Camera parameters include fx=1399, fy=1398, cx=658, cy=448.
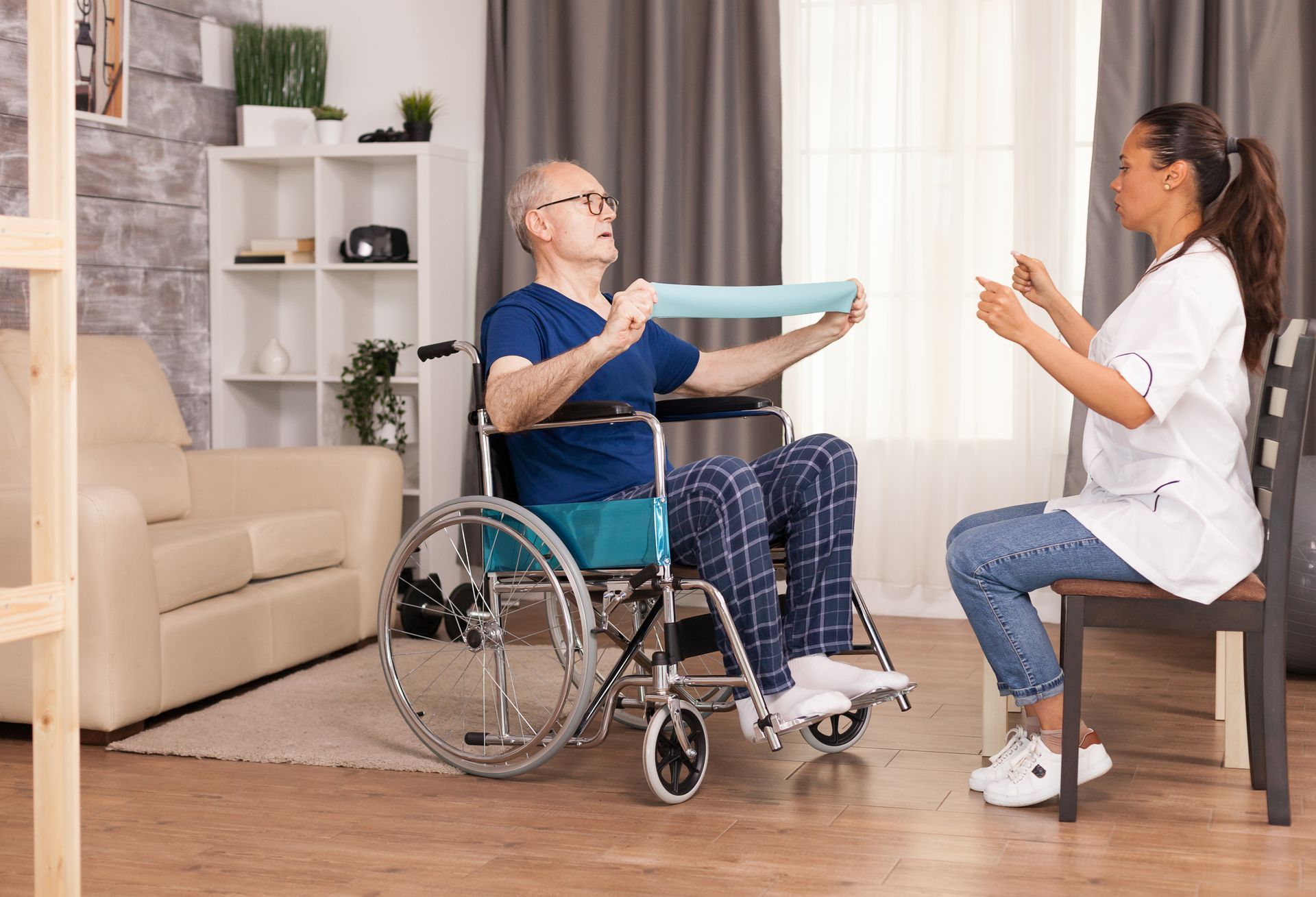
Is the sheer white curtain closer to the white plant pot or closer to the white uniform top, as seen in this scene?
the white plant pot

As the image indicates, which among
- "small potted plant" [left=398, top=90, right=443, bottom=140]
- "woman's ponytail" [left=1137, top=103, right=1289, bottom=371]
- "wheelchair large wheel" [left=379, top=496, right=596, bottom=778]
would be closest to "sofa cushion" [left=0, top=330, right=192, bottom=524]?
"wheelchair large wheel" [left=379, top=496, right=596, bottom=778]

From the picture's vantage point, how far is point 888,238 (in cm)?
420

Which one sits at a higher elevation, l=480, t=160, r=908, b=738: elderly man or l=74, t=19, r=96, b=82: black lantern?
l=74, t=19, r=96, b=82: black lantern

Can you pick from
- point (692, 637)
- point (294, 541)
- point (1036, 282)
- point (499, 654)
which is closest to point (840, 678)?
point (692, 637)

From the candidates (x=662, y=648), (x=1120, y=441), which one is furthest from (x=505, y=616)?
(x=1120, y=441)

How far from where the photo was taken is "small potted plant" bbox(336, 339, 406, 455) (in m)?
4.35

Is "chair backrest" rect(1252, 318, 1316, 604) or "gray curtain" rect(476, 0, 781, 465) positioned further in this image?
"gray curtain" rect(476, 0, 781, 465)

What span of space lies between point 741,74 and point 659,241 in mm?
558

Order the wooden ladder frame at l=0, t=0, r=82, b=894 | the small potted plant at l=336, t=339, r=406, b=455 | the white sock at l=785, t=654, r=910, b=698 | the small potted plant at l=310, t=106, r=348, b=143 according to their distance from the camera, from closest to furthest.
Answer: the wooden ladder frame at l=0, t=0, r=82, b=894
the white sock at l=785, t=654, r=910, b=698
the small potted plant at l=336, t=339, r=406, b=455
the small potted plant at l=310, t=106, r=348, b=143

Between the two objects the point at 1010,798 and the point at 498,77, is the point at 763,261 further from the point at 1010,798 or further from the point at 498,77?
the point at 1010,798

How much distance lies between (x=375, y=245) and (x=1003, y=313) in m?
2.66

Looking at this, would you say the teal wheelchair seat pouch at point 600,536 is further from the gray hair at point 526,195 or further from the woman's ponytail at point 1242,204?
the woman's ponytail at point 1242,204

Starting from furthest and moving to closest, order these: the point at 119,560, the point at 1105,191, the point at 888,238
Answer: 1. the point at 888,238
2. the point at 1105,191
3. the point at 119,560

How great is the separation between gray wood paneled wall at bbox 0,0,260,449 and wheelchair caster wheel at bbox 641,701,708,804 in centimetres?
233
